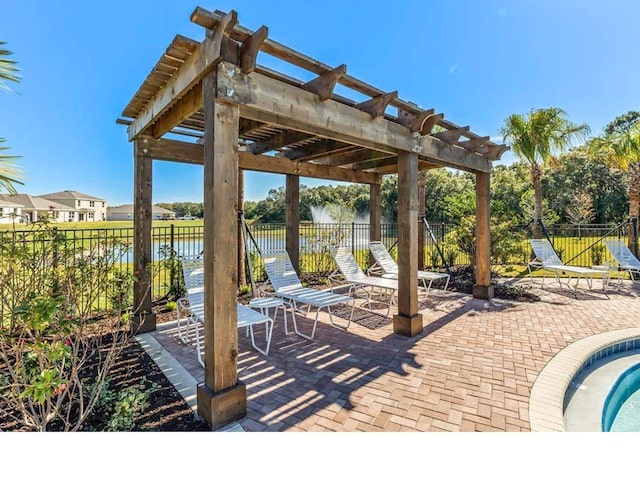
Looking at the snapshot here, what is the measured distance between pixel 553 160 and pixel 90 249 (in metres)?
12.5

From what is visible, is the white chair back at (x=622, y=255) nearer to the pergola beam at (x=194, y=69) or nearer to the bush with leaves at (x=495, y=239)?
the bush with leaves at (x=495, y=239)

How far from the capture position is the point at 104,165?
14.8 metres

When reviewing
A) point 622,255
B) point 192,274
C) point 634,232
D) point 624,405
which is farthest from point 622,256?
point 192,274

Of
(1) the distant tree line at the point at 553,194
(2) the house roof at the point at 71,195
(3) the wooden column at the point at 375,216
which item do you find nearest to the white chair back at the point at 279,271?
(3) the wooden column at the point at 375,216

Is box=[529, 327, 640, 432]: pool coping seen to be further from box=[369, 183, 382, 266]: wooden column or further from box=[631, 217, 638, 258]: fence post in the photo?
box=[631, 217, 638, 258]: fence post

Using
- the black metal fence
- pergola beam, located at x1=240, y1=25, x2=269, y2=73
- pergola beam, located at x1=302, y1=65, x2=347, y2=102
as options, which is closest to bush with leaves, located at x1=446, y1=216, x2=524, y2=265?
the black metal fence

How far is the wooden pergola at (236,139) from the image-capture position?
256 centimetres

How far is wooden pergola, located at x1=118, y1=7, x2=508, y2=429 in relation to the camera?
2.56 m

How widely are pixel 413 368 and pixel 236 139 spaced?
310 centimetres

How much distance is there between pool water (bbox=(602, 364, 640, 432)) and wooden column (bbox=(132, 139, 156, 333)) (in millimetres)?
5781

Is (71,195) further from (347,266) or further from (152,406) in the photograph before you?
(152,406)

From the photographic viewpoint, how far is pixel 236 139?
8.73ft
